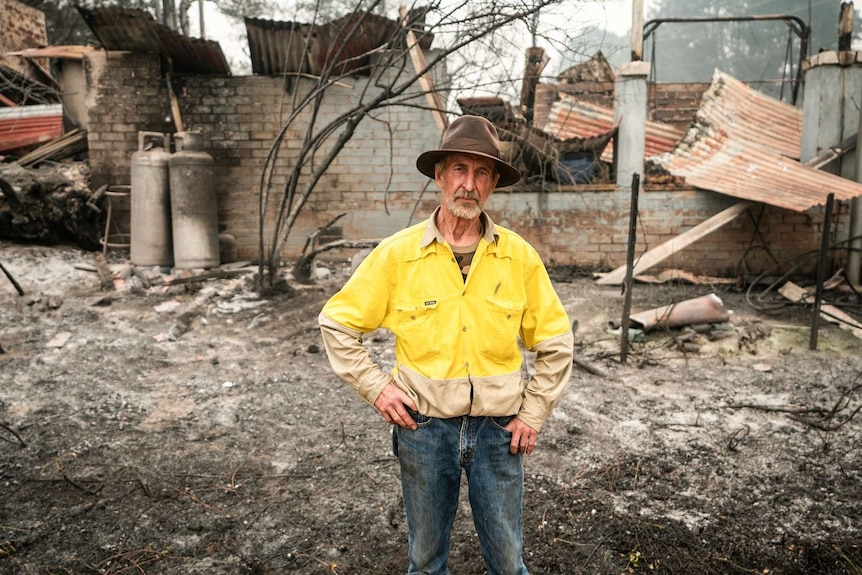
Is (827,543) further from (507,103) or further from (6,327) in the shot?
(507,103)

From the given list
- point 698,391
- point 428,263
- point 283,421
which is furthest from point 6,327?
point 698,391

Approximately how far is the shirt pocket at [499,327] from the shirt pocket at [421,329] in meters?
0.15

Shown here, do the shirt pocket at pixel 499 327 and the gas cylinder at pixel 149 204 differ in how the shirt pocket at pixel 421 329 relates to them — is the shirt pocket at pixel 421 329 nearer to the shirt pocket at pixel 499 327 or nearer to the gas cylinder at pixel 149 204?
the shirt pocket at pixel 499 327

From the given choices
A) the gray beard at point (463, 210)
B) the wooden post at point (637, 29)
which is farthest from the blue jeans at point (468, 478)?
the wooden post at point (637, 29)

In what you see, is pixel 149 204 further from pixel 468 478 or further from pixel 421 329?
pixel 468 478

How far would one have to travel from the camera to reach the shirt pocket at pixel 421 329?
1.85 m

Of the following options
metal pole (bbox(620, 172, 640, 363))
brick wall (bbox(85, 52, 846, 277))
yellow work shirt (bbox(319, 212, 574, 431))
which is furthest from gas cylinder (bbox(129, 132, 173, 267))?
yellow work shirt (bbox(319, 212, 574, 431))

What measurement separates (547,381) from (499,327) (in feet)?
0.77

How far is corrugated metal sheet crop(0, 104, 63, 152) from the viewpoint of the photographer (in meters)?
9.96

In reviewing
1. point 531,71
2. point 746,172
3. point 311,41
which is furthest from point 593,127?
point 311,41

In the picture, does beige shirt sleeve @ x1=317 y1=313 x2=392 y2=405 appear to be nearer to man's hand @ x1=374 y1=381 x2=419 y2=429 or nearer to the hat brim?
man's hand @ x1=374 y1=381 x2=419 y2=429

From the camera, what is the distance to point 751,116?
10.8 m

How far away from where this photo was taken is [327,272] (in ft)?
29.3

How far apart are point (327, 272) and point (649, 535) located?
6.71 metres
